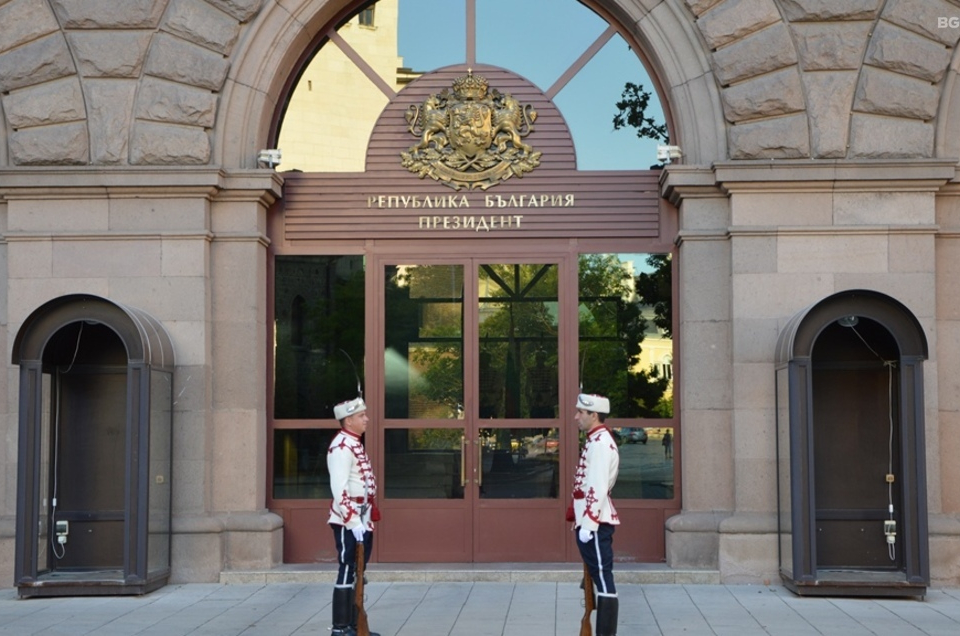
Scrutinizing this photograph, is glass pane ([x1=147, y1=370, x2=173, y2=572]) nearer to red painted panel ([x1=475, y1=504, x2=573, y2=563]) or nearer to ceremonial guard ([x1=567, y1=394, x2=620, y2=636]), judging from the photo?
red painted panel ([x1=475, y1=504, x2=573, y2=563])

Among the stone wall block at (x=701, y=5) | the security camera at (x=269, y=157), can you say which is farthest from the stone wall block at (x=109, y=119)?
the stone wall block at (x=701, y=5)

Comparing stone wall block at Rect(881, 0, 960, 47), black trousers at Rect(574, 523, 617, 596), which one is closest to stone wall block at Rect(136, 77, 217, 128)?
black trousers at Rect(574, 523, 617, 596)

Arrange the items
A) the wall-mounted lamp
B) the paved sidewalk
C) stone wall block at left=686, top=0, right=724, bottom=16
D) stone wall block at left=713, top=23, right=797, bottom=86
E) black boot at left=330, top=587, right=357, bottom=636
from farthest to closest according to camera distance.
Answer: stone wall block at left=686, top=0, right=724, bottom=16, stone wall block at left=713, top=23, right=797, bottom=86, the wall-mounted lamp, the paved sidewalk, black boot at left=330, top=587, right=357, bottom=636

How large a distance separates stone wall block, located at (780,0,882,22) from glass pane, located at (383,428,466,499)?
17.3ft

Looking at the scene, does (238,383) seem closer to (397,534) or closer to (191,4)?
(397,534)

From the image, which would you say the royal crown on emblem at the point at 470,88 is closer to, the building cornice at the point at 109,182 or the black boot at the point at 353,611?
the building cornice at the point at 109,182

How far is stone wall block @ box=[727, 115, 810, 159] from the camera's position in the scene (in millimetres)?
12352

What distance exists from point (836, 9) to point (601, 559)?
20.4 feet

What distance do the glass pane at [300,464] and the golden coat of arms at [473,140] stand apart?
2.91m

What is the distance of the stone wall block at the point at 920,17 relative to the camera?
1238 cm

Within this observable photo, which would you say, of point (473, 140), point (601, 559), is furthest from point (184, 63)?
point (601, 559)

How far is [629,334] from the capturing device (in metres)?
13.1

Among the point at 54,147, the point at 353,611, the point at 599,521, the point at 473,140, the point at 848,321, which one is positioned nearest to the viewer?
the point at 599,521

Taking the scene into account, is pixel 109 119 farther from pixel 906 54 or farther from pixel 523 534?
pixel 906 54
